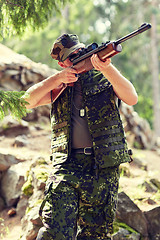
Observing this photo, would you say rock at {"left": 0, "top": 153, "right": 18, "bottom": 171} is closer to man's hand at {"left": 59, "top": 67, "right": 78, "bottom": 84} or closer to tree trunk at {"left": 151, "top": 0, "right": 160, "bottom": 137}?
man's hand at {"left": 59, "top": 67, "right": 78, "bottom": 84}

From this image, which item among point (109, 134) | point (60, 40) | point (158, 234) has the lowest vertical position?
point (158, 234)

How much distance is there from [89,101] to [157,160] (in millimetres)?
8970

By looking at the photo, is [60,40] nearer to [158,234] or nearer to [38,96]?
[38,96]

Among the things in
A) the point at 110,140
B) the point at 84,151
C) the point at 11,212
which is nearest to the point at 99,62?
the point at 110,140

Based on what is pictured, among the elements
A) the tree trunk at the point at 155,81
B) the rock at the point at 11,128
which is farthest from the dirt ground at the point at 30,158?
the tree trunk at the point at 155,81

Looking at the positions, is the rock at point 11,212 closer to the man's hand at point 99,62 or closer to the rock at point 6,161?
the rock at point 6,161

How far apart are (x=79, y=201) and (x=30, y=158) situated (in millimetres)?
4348

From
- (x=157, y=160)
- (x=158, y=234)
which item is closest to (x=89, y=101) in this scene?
(x=158, y=234)

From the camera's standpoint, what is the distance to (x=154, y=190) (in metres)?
5.54

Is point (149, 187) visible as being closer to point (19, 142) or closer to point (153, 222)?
point (153, 222)

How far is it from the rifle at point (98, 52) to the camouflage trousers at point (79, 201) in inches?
37.4

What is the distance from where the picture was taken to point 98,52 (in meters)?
2.78

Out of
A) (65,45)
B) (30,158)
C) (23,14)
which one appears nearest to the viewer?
(65,45)

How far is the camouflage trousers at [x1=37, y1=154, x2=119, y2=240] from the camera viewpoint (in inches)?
109
